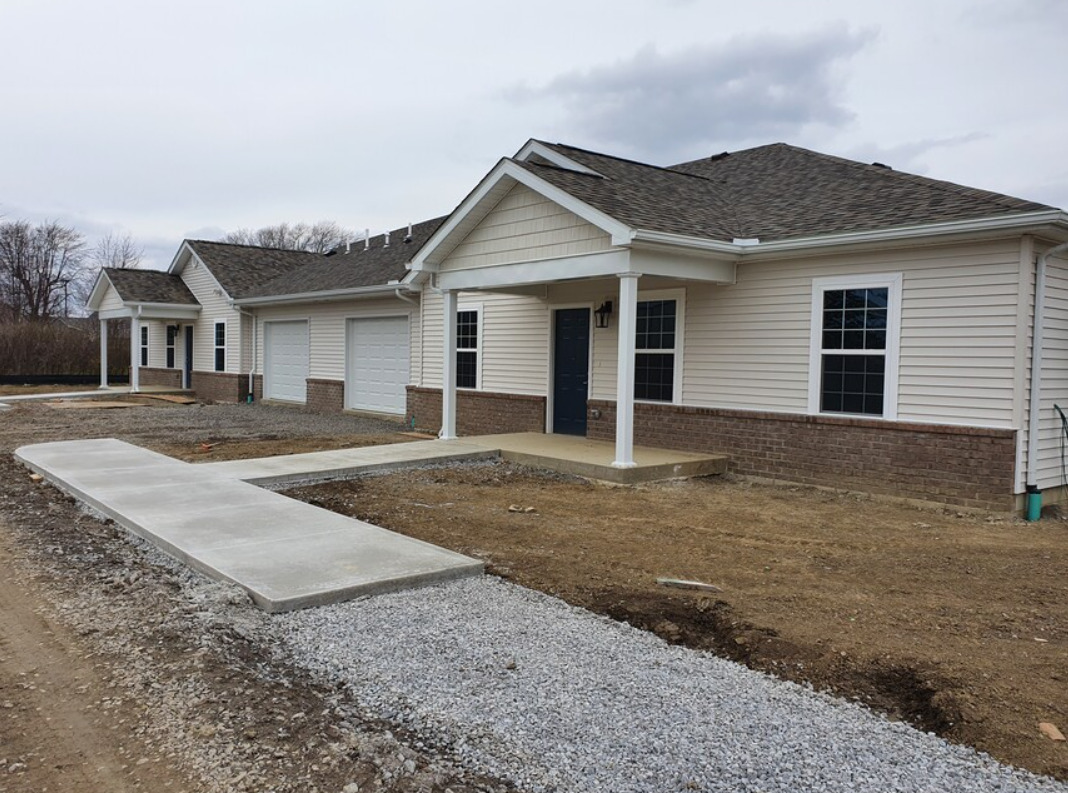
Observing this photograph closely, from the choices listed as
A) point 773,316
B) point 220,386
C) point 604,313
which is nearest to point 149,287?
point 220,386

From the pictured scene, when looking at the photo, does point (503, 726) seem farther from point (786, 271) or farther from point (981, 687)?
point (786, 271)

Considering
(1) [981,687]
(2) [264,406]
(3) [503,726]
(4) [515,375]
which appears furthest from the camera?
(2) [264,406]

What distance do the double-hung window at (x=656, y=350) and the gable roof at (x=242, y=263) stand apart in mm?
14807

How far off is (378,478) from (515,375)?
16.1ft

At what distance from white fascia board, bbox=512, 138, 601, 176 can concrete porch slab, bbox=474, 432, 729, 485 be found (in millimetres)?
4040

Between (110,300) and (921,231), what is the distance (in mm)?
26138

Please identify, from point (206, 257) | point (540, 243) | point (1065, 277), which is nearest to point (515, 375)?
point (540, 243)

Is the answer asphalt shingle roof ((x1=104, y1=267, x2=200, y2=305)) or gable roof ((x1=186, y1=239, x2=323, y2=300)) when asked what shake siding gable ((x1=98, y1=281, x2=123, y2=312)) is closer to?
asphalt shingle roof ((x1=104, y1=267, x2=200, y2=305))

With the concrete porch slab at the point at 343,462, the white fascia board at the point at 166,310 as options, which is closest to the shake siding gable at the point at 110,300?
the white fascia board at the point at 166,310

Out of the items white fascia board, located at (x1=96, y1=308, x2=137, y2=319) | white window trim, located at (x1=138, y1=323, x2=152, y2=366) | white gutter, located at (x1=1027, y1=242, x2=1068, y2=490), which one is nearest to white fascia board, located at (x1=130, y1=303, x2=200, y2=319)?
white fascia board, located at (x1=96, y1=308, x2=137, y2=319)

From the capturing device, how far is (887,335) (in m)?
9.35

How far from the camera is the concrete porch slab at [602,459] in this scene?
1008 centimetres

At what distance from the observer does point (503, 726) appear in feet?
11.3

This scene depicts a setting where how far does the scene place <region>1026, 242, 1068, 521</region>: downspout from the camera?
8.44 metres
